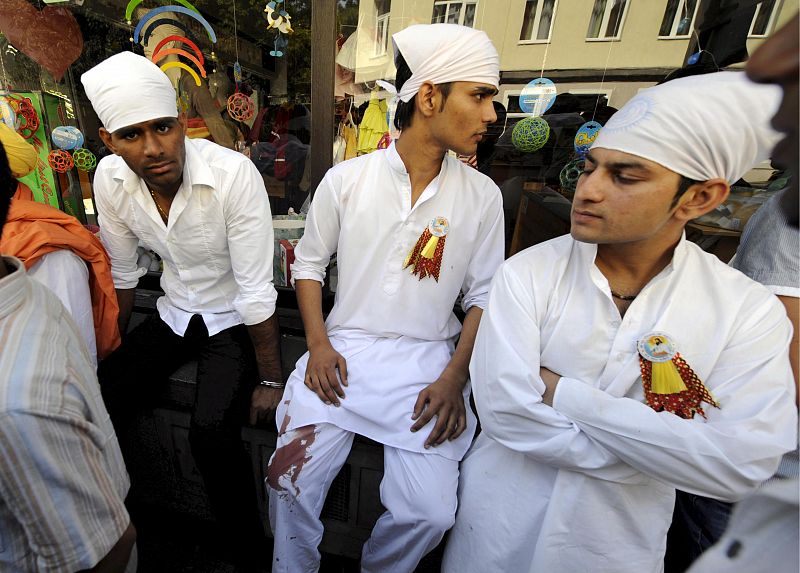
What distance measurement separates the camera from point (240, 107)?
129 inches

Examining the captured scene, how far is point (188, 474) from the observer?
2186mm

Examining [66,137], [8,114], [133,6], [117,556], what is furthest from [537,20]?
[8,114]

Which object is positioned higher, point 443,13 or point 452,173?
point 443,13

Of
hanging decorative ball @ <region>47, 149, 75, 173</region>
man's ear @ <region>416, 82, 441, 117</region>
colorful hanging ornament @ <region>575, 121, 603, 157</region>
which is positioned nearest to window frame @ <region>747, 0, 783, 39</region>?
colorful hanging ornament @ <region>575, 121, 603, 157</region>

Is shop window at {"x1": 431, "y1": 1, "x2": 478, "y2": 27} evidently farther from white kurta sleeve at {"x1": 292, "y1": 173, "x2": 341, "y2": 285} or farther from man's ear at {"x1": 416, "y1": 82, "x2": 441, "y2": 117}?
white kurta sleeve at {"x1": 292, "y1": 173, "x2": 341, "y2": 285}

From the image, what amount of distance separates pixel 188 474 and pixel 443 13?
12.1ft

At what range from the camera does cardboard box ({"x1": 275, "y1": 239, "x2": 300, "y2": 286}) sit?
2.98m

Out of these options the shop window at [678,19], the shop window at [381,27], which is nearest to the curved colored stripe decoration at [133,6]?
the shop window at [381,27]

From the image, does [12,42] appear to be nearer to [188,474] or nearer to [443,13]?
[443,13]

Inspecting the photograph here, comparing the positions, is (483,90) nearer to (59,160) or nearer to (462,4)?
(462,4)

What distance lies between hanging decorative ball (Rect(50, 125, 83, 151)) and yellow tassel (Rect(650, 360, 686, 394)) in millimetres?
4560

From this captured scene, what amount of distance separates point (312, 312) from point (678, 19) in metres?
3.23

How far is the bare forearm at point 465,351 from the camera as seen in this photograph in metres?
1.78

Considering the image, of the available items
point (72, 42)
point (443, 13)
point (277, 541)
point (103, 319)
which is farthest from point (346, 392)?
point (72, 42)
